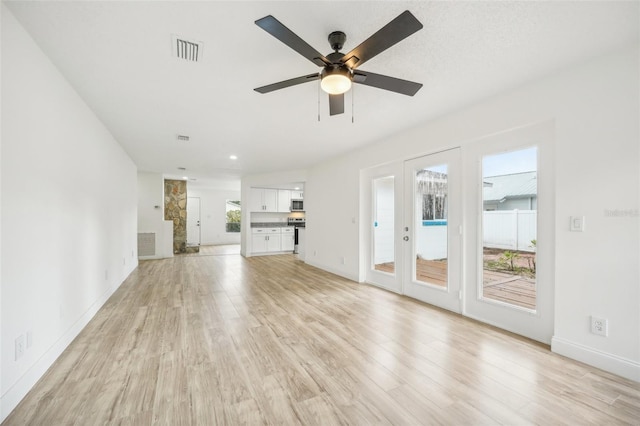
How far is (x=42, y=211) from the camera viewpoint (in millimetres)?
2109

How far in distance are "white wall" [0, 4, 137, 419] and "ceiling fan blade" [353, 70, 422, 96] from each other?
2217 millimetres

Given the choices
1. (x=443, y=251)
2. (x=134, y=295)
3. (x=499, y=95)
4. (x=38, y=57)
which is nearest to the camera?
(x=38, y=57)

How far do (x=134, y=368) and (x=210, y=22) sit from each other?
103 inches

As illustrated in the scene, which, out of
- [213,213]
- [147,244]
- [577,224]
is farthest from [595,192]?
[213,213]

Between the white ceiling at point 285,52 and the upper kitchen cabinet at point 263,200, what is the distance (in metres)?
4.81

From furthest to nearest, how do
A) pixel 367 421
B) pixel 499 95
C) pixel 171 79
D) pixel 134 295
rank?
1. pixel 134 295
2. pixel 499 95
3. pixel 171 79
4. pixel 367 421

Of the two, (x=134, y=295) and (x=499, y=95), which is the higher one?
(x=499, y=95)

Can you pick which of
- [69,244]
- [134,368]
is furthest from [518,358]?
[69,244]

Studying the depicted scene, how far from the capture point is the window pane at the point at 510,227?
107 inches

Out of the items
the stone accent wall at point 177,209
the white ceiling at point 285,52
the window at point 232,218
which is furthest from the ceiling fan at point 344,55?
the window at point 232,218

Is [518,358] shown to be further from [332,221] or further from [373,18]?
[332,221]

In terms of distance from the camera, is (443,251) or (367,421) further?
(443,251)

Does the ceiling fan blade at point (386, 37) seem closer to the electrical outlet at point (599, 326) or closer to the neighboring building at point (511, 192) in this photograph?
the neighboring building at point (511, 192)

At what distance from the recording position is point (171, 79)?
2445mm
